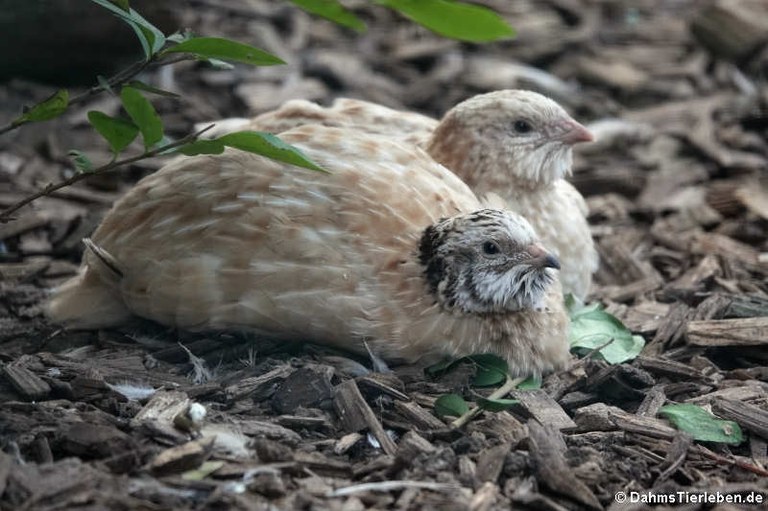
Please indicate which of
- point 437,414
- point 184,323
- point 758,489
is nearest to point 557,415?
point 437,414

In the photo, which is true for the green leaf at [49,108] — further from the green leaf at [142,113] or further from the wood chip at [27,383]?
the wood chip at [27,383]

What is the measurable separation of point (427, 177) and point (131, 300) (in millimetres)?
1377

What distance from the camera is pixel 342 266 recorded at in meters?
4.45

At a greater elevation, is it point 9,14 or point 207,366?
point 9,14

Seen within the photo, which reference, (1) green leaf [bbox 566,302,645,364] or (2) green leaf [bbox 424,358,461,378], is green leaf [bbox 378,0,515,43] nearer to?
(2) green leaf [bbox 424,358,461,378]

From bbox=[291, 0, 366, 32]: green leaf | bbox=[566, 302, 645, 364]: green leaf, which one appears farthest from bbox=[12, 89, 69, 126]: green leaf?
bbox=[566, 302, 645, 364]: green leaf

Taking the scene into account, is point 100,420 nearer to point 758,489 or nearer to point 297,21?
point 758,489

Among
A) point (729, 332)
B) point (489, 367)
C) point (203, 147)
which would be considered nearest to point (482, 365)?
point (489, 367)

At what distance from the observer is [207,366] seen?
452cm

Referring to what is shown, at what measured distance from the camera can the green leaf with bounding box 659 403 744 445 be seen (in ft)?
13.8

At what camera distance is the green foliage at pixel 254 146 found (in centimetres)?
386

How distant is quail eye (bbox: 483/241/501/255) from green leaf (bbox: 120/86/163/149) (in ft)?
4.51

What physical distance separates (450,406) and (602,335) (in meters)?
1.17

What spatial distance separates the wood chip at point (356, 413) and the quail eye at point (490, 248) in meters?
0.77
